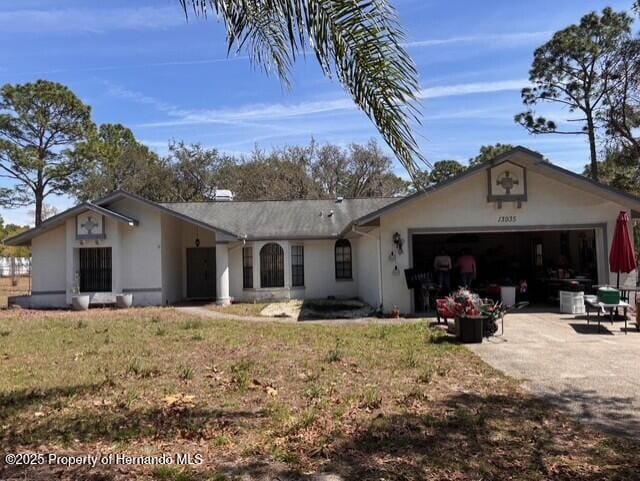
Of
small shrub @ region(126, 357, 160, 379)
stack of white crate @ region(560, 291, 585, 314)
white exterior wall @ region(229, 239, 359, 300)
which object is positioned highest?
white exterior wall @ region(229, 239, 359, 300)

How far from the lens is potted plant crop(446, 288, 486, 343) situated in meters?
10.0

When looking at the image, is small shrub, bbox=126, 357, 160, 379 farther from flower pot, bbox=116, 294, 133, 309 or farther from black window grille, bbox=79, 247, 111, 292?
black window grille, bbox=79, 247, 111, 292

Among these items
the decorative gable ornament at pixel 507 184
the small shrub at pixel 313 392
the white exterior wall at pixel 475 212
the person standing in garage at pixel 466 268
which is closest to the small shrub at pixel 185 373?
the small shrub at pixel 313 392

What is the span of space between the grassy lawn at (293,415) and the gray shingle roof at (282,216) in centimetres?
1013

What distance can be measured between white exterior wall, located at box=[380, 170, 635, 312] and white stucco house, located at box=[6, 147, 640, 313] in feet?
0.09

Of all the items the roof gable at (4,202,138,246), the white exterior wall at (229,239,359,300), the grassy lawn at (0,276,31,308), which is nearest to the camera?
the roof gable at (4,202,138,246)

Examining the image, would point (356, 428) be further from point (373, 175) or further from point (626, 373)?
point (373, 175)

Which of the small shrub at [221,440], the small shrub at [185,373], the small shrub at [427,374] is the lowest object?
the small shrub at [221,440]

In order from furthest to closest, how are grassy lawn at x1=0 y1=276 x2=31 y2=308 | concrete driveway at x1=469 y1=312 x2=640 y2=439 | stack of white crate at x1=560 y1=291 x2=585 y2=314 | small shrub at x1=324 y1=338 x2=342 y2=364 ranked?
grassy lawn at x1=0 y1=276 x2=31 y2=308, stack of white crate at x1=560 y1=291 x2=585 y2=314, small shrub at x1=324 y1=338 x2=342 y2=364, concrete driveway at x1=469 y1=312 x2=640 y2=439

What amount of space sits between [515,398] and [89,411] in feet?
16.5

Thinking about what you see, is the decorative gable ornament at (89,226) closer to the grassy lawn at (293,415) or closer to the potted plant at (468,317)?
the grassy lawn at (293,415)

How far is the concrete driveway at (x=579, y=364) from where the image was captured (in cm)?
585

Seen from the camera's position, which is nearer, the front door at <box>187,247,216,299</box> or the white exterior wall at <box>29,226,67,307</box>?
the white exterior wall at <box>29,226,67,307</box>

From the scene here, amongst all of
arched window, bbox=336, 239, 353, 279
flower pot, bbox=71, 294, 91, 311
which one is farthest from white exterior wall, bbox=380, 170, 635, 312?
flower pot, bbox=71, 294, 91, 311
